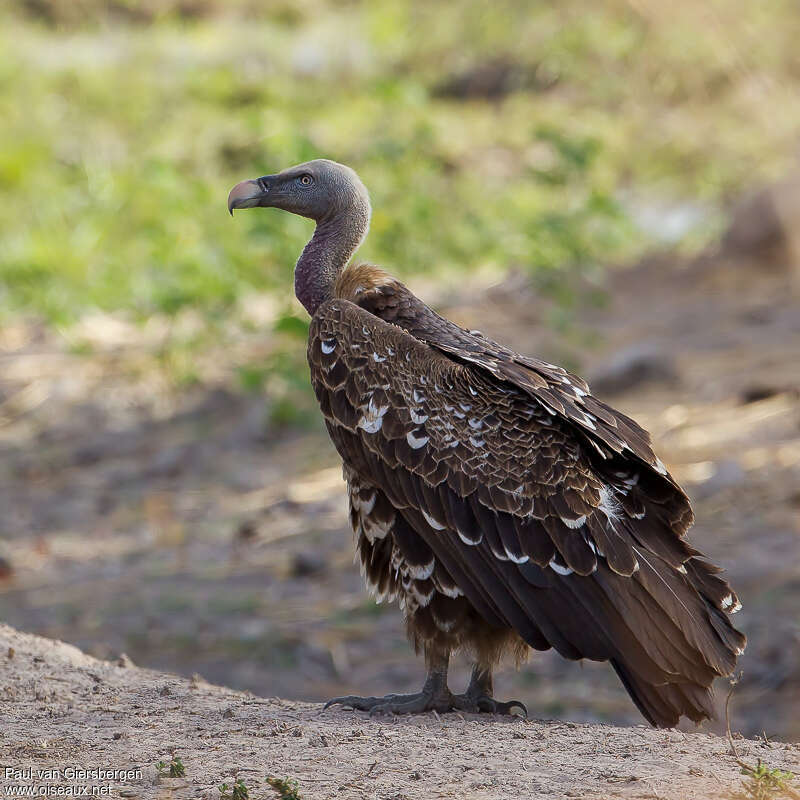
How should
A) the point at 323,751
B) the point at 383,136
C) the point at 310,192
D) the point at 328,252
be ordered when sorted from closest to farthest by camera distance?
the point at 323,751 < the point at 328,252 < the point at 310,192 < the point at 383,136

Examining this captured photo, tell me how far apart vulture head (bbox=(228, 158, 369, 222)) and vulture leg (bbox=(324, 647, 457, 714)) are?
211 cm

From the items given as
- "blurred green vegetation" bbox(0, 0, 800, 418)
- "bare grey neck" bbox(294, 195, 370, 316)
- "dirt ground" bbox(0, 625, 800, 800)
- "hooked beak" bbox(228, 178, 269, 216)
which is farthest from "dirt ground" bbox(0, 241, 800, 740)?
"hooked beak" bbox(228, 178, 269, 216)

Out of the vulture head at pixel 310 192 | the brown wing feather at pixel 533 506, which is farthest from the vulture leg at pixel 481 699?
the vulture head at pixel 310 192

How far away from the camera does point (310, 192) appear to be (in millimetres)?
6180

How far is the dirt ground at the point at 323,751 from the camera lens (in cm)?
410

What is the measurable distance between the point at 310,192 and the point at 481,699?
95.2 inches

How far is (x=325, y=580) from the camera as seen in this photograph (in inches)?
362

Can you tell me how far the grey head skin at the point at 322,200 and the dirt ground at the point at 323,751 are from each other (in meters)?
2.05

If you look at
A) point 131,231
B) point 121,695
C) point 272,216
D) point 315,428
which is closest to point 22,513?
point 315,428

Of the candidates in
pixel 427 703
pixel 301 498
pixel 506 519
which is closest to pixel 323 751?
pixel 427 703

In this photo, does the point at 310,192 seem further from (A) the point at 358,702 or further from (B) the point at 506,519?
(A) the point at 358,702

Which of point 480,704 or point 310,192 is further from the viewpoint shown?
point 310,192

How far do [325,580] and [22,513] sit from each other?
352 cm

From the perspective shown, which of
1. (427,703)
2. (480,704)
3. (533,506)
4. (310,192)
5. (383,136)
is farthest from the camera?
(383,136)
